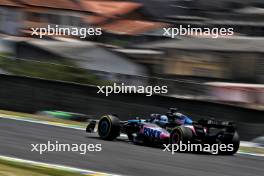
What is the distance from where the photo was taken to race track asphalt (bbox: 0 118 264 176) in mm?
8883

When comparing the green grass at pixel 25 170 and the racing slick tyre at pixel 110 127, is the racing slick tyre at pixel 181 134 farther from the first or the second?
the green grass at pixel 25 170

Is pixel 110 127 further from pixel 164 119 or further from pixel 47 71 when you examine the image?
pixel 47 71

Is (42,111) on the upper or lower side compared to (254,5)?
lower

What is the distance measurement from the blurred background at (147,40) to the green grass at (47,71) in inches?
386

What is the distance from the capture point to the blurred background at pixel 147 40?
137ft

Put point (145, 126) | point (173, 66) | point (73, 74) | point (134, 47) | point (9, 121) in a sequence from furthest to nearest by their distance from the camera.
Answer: point (134, 47)
point (173, 66)
point (73, 74)
point (9, 121)
point (145, 126)

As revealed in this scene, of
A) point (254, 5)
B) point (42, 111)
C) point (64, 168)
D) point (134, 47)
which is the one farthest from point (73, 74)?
point (254, 5)

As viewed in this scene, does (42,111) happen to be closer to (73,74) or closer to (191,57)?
(73,74)

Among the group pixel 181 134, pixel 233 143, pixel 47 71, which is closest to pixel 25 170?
pixel 181 134

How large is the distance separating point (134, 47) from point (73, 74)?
85.2 feet

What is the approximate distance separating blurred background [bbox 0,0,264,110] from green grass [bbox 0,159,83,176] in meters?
23.2

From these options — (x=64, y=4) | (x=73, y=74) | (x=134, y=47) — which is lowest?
(x=73, y=74)

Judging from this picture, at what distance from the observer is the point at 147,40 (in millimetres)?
52156

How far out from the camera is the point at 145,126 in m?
12.1
